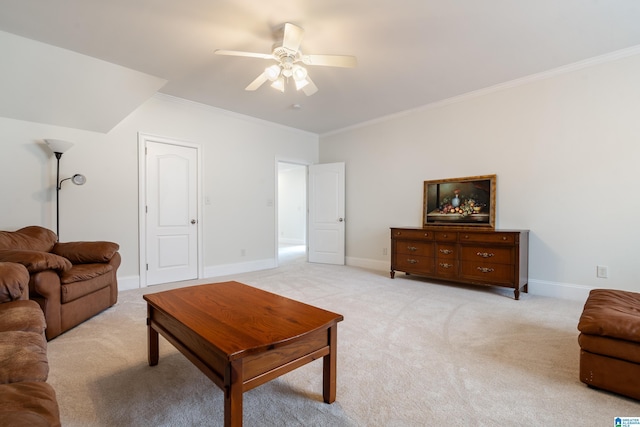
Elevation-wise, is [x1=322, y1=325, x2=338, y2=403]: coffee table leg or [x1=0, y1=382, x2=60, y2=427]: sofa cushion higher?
[x1=0, y1=382, x2=60, y2=427]: sofa cushion

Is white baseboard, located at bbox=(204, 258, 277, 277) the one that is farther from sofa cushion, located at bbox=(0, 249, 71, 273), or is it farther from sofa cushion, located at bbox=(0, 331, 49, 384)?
sofa cushion, located at bbox=(0, 331, 49, 384)

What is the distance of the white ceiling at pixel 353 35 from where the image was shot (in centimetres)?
231

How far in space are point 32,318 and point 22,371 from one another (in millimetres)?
614

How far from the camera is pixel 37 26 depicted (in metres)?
2.47

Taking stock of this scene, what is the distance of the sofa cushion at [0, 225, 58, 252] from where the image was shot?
104 inches

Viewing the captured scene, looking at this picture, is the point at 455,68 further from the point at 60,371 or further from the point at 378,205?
the point at 60,371

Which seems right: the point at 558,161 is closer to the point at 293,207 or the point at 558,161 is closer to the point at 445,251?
the point at 445,251

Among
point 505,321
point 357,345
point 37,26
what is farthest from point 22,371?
point 505,321

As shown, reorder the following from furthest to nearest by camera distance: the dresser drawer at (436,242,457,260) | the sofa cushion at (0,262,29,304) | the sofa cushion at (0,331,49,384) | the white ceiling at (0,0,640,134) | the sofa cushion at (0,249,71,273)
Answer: the dresser drawer at (436,242,457,260) → the white ceiling at (0,0,640,134) → the sofa cushion at (0,249,71,273) → the sofa cushion at (0,262,29,304) → the sofa cushion at (0,331,49,384)

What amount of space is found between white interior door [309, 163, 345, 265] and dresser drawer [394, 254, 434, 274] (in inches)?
58.8

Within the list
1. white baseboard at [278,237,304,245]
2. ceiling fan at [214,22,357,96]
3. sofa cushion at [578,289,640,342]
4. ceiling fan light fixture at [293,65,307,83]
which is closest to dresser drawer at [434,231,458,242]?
sofa cushion at [578,289,640,342]

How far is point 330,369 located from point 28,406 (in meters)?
1.15

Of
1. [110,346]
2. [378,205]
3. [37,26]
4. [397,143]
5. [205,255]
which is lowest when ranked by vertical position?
[110,346]

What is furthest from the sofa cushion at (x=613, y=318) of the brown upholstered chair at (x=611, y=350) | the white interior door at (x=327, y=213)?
the white interior door at (x=327, y=213)
